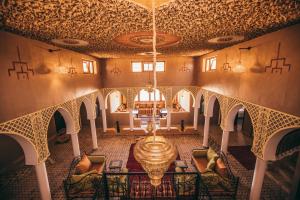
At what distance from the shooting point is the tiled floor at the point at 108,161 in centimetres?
635

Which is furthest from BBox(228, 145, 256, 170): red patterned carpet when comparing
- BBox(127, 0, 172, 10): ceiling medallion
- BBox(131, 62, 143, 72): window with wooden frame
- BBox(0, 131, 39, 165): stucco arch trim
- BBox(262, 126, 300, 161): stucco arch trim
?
BBox(0, 131, 39, 165): stucco arch trim

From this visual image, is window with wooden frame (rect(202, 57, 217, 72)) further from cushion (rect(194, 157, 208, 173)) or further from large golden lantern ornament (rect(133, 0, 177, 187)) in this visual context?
large golden lantern ornament (rect(133, 0, 177, 187))

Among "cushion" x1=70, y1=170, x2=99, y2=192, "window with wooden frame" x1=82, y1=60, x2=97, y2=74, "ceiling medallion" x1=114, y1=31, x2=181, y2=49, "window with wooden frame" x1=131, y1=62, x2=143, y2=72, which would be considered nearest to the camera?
"ceiling medallion" x1=114, y1=31, x2=181, y2=49

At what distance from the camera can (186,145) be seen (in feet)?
33.7

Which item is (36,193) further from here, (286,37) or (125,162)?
(286,37)

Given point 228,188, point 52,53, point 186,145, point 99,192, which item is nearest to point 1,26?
point 52,53

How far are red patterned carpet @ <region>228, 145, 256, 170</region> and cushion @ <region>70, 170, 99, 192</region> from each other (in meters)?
6.97

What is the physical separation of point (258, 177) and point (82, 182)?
5.90m

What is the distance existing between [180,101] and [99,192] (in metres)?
10.8

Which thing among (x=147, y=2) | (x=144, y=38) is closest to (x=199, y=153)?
(x=144, y=38)

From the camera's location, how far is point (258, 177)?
5312mm

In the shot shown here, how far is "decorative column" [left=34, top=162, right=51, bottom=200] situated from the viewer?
17.3 ft

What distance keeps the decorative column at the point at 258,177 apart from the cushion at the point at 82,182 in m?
5.44

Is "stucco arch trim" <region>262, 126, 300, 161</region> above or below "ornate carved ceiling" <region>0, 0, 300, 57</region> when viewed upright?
below
